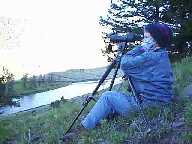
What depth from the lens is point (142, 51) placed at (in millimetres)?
7250

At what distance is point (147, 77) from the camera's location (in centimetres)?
714

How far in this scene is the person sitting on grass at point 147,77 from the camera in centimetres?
704

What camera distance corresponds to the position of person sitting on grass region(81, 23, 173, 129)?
277 inches

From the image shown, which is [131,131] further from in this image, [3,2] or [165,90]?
[3,2]

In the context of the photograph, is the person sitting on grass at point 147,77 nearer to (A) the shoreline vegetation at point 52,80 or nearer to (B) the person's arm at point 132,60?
(B) the person's arm at point 132,60

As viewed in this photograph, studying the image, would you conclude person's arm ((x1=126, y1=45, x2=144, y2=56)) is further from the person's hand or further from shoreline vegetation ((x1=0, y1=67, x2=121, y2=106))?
shoreline vegetation ((x1=0, y1=67, x2=121, y2=106))

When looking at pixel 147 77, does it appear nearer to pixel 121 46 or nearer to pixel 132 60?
pixel 132 60

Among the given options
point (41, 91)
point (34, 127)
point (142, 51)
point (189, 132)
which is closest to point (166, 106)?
point (142, 51)

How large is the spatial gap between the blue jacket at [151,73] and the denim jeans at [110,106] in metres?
0.20

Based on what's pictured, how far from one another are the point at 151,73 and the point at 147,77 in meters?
0.08

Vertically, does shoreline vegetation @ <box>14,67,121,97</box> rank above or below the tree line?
below

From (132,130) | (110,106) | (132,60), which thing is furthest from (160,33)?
(132,130)

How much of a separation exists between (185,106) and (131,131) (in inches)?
42.2

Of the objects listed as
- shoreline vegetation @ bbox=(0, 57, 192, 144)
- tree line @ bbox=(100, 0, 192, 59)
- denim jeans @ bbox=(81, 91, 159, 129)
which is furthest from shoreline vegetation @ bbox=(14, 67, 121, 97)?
denim jeans @ bbox=(81, 91, 159, 129)
